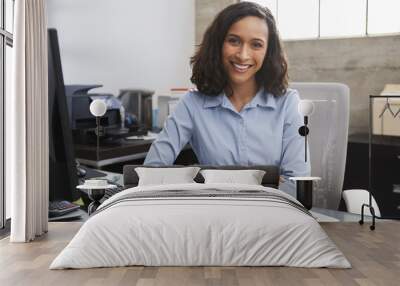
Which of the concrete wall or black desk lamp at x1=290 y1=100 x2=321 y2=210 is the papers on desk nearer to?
the concrete wall

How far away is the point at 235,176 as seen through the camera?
4.72 m

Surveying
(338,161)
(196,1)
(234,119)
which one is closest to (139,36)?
(196,1)

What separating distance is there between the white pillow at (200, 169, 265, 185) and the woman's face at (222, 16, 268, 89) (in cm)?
83

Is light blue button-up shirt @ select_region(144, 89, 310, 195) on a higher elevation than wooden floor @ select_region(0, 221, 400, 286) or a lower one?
higher

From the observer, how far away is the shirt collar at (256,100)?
16.2 feet

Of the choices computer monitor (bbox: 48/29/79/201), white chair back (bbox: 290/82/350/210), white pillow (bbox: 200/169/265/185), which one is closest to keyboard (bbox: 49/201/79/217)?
computer monitor (bbox: 48/29/79/201)

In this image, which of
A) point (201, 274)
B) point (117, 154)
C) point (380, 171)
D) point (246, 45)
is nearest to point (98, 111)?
point (117, 154)

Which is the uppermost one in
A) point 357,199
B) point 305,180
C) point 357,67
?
point 357,67

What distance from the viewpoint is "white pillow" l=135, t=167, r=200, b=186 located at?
4.74 meters

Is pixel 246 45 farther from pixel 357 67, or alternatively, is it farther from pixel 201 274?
pixel 201 274

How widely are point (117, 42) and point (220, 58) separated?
96 centimetres

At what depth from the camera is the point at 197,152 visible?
16.3 ft

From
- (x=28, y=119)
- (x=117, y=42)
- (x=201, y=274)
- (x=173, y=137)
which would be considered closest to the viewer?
(x=201, y=274)

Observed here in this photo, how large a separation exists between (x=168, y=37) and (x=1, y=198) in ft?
6.21
